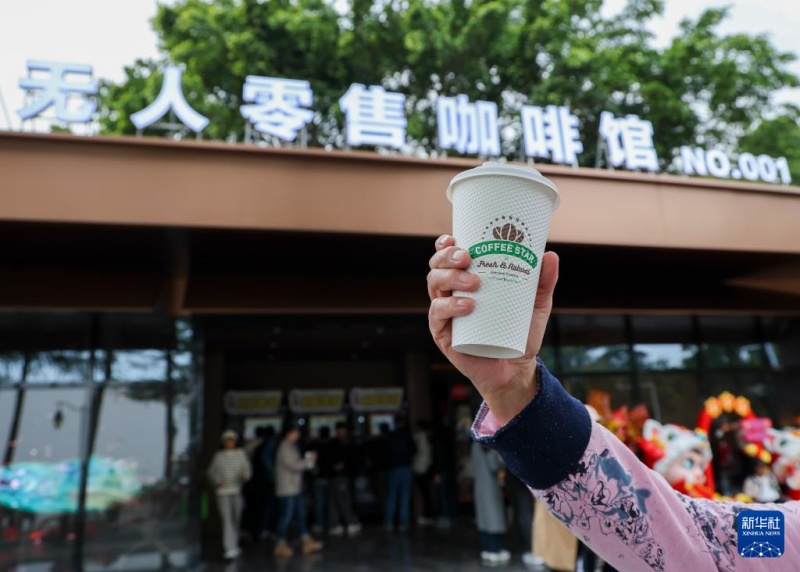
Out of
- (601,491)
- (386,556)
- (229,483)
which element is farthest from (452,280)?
(229,483)

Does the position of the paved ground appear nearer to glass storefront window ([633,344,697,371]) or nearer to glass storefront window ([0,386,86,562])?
glass storefront window ([0,386,86,562])

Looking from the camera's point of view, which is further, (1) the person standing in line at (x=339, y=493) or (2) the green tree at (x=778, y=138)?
A: (2) the green tree at (x=778, y=138)

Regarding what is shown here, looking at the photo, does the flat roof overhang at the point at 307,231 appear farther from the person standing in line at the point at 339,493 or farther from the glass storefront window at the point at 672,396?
the person standing in line at the point at 339,493

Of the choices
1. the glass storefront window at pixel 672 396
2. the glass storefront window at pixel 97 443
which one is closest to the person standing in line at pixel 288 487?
the glass storefront window at pixel 97 443

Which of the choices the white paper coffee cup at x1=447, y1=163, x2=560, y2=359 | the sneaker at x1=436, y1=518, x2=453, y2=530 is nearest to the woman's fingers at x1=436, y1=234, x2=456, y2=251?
the white paper coffee cup at x1=447, y1=163, x2=560, y2=359

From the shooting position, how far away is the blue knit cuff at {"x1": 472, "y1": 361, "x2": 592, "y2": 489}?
3.50 ft

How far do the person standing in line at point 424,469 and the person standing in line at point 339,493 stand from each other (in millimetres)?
1229

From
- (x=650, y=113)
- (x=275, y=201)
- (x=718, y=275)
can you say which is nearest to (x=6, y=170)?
(x=275, y=201)

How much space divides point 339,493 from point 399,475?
1.04m

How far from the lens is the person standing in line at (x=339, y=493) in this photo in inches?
405

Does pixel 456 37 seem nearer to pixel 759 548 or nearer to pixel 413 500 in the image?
pixel 413 500

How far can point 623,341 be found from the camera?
8805 millimetres

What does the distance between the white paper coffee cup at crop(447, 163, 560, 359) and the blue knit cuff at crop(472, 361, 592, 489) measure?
4.2 inches

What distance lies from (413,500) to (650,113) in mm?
12717
